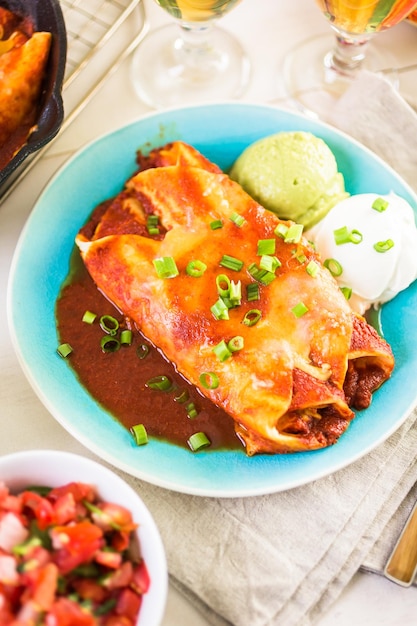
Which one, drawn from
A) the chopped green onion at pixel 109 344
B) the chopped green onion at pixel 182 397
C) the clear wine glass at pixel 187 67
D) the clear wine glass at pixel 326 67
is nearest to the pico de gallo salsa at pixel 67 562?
the chopped green onion at pixel 182 397

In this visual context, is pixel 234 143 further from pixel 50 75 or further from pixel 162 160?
pixel 50 75

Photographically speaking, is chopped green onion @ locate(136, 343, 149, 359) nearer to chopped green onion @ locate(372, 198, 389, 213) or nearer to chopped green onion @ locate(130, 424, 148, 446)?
chopped green onion @ locate(130, 424, 148, 446)

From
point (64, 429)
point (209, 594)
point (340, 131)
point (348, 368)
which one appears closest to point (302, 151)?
point (340, 131)

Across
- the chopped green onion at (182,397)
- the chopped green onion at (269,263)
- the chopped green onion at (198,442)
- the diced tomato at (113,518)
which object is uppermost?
the chopped green onion at (269,263)

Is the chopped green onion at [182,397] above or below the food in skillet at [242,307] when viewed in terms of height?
below

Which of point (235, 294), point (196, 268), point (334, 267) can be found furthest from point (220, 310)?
point (334, 267)

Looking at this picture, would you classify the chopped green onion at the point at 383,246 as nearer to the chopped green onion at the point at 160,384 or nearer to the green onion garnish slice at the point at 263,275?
the green onion garnish slice at the point at 263,275

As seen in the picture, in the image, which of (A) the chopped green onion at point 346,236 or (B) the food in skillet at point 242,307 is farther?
(A) the chopped green onion at point 346,236
